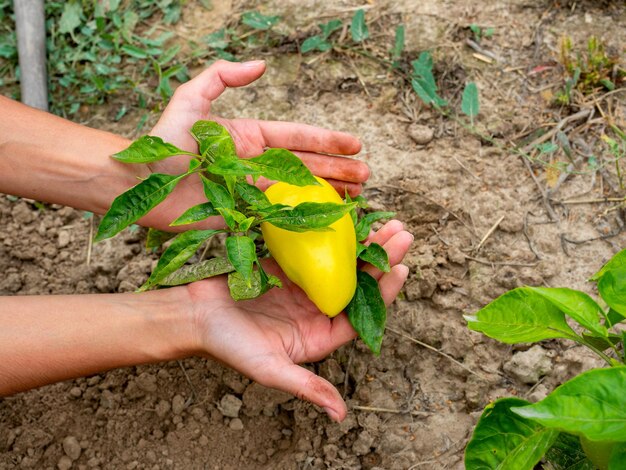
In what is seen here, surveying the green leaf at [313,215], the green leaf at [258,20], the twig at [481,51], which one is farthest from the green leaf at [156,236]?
the twig at [481,51]

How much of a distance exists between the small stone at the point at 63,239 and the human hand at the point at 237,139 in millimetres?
493

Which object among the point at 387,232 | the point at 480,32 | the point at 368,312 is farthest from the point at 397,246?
the point at 480,32

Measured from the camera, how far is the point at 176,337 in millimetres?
1971

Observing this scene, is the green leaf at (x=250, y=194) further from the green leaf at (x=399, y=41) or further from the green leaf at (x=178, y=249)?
the green leaf at (x=399, y=41)

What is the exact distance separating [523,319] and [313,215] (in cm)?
58

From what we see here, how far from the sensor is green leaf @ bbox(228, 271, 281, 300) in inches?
73.2

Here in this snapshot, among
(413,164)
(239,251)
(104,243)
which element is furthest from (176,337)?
(413,164)

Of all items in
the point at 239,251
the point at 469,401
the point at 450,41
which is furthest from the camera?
the point at 450,41

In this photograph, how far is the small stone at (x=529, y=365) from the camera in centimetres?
211

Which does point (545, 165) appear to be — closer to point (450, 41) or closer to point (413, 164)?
point (413, 164)

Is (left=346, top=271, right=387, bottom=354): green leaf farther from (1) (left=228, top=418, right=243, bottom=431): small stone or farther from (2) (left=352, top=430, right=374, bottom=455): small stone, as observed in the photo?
(1) (left=228, top=418, right=243, bottom=431): small stone

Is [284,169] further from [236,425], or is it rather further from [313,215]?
[236,425]

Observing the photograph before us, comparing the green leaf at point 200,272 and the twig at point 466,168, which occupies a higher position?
the twig at point 466,168

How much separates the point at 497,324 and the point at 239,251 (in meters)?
0.65
